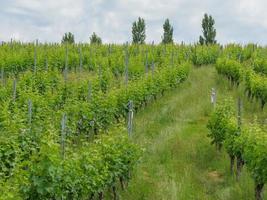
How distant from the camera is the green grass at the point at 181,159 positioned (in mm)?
12508

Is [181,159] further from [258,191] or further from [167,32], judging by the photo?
[167,32]

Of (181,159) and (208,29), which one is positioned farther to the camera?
(208,29)

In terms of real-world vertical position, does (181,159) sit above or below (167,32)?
below

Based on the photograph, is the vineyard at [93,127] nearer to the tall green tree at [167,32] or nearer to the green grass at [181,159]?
the green grass at [181,159]

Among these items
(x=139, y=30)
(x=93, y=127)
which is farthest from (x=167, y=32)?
(x=93, y=127)

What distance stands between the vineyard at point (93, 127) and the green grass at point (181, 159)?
8.7 inches

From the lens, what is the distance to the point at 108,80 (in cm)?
2388

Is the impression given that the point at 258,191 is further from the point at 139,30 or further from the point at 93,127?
the point at 139,30

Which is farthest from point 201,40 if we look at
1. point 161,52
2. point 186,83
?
point 186,83

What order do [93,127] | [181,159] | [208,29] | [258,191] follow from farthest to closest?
[208,29], [93,127], [181,159], [258,191]

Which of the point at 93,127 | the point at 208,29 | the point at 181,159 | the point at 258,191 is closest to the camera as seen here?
the point at 258,191

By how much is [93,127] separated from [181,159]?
10.8 feet

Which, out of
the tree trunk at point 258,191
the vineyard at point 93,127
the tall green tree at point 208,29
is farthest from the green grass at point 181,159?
the tall green tree at point 208,29

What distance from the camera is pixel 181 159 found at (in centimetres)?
1533
